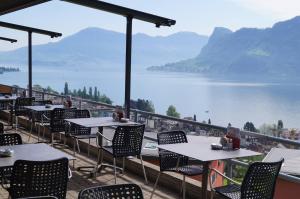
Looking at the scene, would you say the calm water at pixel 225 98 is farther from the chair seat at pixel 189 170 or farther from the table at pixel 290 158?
the table at pixel 290 158

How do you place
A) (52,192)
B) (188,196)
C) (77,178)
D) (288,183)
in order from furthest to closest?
1. (77,178)
2. (188,196)
3. (288,183)
4. (52,192)

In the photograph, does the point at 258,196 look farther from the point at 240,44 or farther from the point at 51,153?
the point at 240,44

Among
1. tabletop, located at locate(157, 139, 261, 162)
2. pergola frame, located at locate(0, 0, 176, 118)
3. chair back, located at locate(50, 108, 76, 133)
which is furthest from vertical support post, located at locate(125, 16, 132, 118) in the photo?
tabletop, located at locate(157, 139, 261, 162)

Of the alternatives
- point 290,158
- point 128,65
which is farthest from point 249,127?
point 128,65

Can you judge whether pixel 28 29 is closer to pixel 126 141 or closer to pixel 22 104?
pixel 22 104

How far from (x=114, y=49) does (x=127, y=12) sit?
15834 cm

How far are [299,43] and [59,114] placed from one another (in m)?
50.9

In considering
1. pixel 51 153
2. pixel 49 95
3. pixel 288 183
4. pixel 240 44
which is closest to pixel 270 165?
pixel 288 183

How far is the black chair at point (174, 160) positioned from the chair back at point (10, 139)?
144 centimetres

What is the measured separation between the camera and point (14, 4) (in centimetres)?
838

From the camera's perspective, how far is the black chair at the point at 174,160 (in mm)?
4265

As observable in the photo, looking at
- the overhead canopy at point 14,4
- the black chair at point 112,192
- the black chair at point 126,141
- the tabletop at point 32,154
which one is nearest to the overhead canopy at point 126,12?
the overhead canopy at point 14,4

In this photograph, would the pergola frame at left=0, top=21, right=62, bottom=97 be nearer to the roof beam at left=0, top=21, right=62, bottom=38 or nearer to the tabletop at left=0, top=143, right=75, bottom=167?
the roof beam at left=0, top=21, right=62, bottom=38

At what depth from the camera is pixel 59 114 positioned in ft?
22.8
